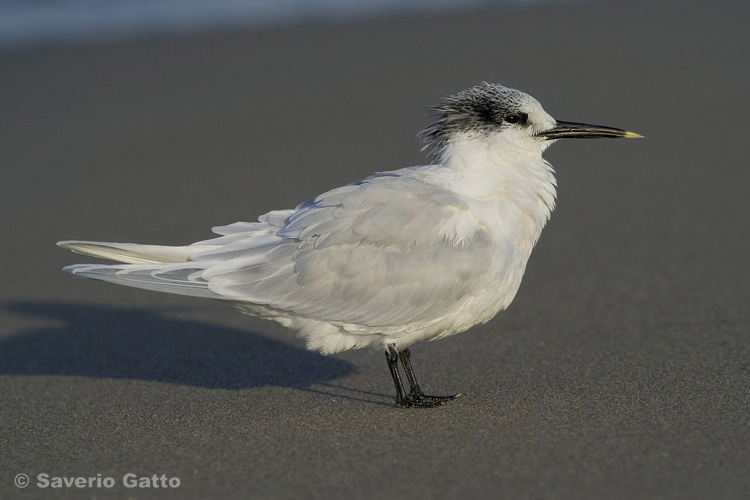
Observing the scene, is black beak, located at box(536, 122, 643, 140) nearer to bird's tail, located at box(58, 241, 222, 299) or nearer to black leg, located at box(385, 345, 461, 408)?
black leg, located at box(385, 345, 461, 408)

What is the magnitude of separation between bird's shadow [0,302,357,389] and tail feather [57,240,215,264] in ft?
2.39

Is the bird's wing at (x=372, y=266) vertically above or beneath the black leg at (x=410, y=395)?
above

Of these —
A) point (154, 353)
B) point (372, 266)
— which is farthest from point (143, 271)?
point (154, 353)

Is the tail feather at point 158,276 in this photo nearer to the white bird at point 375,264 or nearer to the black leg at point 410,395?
the white bird at point 375,264

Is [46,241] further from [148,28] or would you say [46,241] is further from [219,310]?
[148,28]

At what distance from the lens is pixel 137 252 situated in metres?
3.86

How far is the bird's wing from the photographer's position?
3.73 meters

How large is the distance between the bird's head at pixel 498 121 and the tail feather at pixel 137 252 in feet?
3.97

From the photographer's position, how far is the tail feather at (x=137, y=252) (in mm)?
3801

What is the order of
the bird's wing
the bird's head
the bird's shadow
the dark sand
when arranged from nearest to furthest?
the dark sand < the bird's wing < the bird's head < the bird's shadow

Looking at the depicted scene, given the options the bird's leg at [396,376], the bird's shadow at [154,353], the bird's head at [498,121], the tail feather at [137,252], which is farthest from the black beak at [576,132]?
the tail feather at [137,252]

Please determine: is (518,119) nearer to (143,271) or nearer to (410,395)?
(410,395)

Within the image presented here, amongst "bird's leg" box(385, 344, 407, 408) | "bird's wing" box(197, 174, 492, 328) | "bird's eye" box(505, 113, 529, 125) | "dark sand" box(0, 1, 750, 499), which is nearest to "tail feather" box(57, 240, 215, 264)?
"bird's wing" box(197, 174, 492, 328)

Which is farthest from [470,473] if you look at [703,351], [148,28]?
[148,28]
